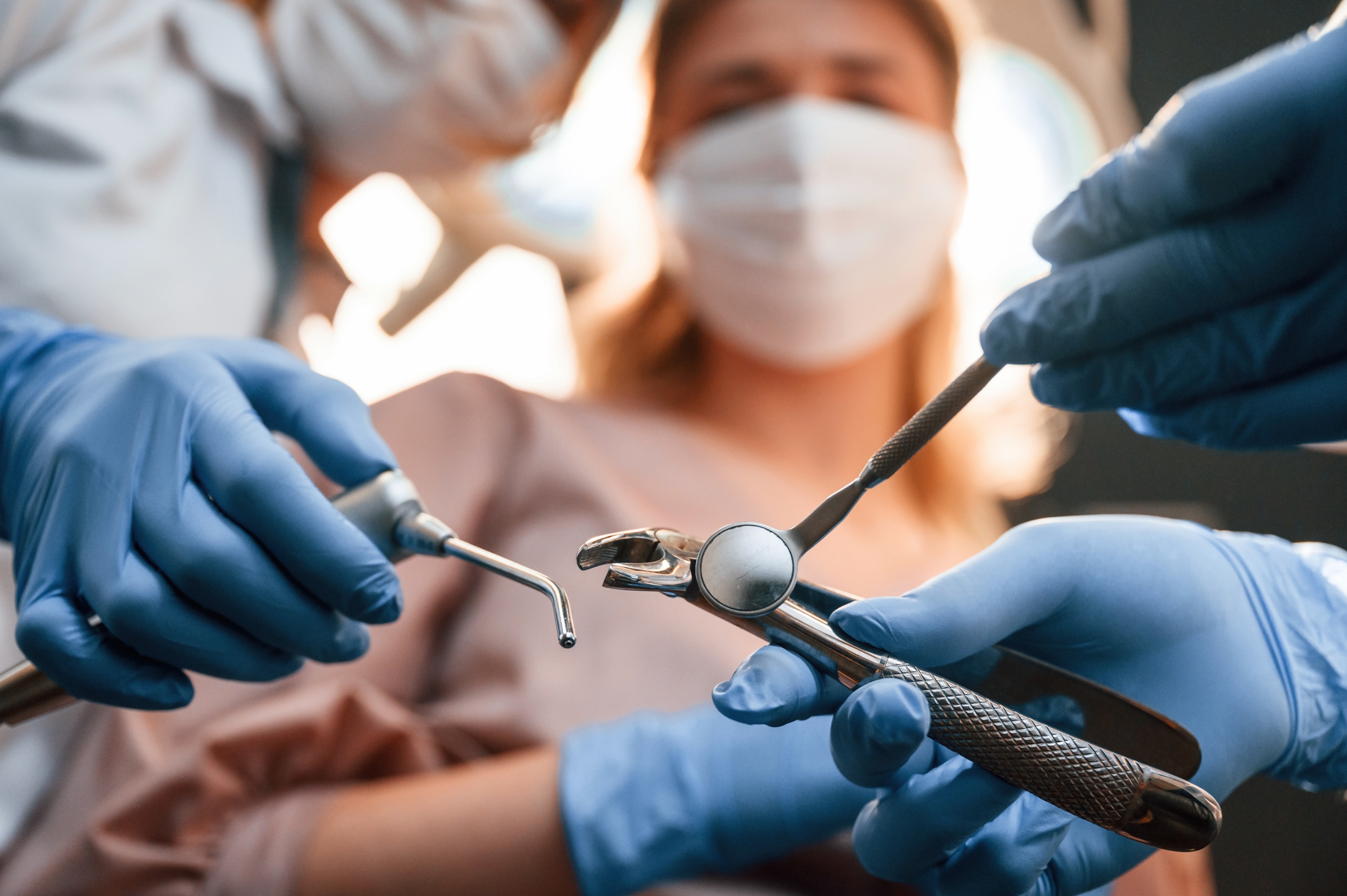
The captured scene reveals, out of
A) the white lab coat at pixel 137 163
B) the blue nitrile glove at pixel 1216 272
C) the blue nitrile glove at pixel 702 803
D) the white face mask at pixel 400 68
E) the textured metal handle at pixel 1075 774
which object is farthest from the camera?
the white face mask at pixel 400 68

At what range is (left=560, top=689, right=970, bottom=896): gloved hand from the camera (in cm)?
58

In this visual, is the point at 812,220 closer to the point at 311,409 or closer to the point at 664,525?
the point at 664,525

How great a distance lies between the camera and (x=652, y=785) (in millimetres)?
604

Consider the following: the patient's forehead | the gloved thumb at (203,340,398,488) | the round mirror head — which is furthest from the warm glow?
the round mirror head

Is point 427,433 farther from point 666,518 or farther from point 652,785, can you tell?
point 652,785

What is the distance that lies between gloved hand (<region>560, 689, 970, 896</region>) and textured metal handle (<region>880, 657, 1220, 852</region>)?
239mm

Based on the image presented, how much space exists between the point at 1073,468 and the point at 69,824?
1462mm

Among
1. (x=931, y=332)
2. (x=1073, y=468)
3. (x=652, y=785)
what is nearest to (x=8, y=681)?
(x=652, y=785)

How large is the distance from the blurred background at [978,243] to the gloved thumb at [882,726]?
2.35ft

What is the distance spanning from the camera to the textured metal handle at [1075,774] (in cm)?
32

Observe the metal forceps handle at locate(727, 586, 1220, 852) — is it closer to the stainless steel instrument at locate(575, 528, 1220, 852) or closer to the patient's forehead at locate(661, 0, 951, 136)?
the stainless steel instrument at locate(575, 528, 1220, 852)

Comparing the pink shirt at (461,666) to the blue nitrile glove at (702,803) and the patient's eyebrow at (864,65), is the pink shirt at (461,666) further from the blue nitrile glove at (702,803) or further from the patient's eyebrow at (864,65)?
the patient's eyebrow at (864,65)

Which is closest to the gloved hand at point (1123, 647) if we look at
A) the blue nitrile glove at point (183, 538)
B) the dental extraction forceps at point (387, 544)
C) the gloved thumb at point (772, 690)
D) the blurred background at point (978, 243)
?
the gloved thumb at point (772, 690)

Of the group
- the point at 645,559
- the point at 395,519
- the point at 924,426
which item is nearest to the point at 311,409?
the point at 395,519
